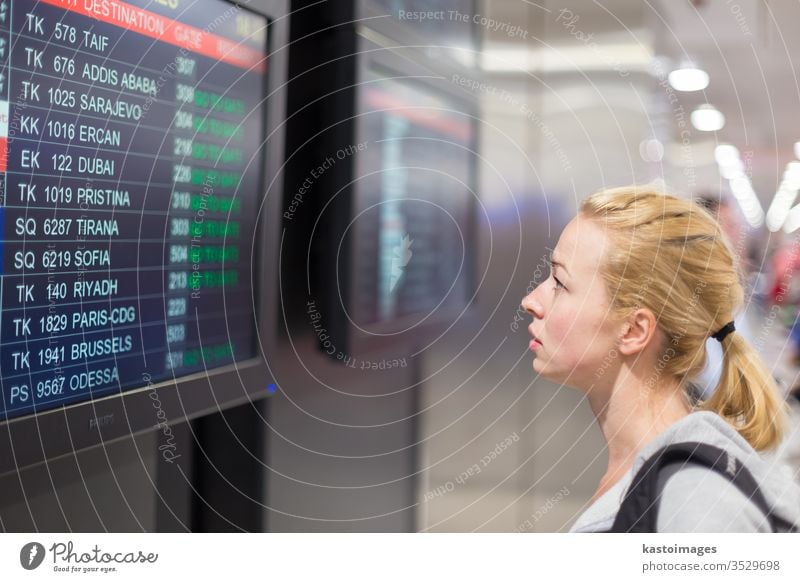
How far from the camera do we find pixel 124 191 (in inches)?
27.0

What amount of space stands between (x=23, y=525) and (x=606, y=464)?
0.60 metres

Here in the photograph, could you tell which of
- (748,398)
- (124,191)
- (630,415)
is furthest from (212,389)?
(748,398)

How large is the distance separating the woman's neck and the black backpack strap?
2cm

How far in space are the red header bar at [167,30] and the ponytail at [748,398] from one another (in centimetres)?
56

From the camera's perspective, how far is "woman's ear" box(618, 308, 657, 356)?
28.4 inches

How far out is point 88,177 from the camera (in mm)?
657

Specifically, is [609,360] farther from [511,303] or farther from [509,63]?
[509,63]

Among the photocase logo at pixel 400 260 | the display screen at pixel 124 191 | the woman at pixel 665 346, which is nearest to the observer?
the display screen at pixel 124 191

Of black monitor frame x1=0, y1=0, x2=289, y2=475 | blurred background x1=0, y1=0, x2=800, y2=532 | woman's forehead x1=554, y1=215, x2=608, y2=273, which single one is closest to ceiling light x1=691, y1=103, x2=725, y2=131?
blurred background x1=0, y1=0, x2=800, y2=532

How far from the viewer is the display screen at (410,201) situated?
792mm

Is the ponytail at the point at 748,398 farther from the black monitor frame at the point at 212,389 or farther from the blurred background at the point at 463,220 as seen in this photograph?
the black monitor frame at the point at 212,389

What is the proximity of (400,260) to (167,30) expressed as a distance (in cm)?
33

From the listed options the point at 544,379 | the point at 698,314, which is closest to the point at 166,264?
the point at 544,379
